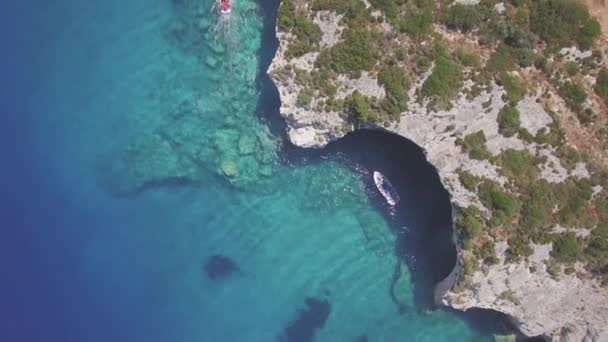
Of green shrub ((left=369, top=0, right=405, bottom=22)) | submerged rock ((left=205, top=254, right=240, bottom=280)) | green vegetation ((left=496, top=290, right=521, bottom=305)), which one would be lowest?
green vegetation ((left=496, top=290, right=521, bottom=305))

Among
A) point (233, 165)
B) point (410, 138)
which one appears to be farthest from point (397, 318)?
point (233, 165)

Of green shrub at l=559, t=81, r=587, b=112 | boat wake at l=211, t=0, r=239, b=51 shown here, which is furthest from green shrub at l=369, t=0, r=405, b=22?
green shrub at l=559, t=81, r=587, b=112

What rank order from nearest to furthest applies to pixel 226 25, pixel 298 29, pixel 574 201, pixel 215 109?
pixel 574 201 < pixel 298 29 < pixel 226 25 < pixel 215 109

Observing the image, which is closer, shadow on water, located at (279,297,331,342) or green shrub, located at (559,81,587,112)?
green shrub, located at (559,81,587,112)

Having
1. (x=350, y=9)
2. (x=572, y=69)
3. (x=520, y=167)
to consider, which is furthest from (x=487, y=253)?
(x=350, y=9)

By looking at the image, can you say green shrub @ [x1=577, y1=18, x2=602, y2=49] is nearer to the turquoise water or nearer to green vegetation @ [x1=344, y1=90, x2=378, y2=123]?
the turquoise water

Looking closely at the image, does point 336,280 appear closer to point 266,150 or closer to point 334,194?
point 334,194

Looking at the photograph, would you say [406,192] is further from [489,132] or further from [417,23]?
Result: [417,23]
